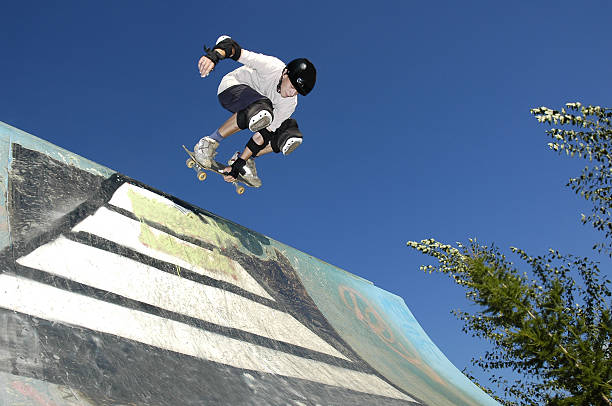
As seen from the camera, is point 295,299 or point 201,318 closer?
point 201,318

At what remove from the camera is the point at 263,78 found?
603cm

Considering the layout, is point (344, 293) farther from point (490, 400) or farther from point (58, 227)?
point (58, 227)

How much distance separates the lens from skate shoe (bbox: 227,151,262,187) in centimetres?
680

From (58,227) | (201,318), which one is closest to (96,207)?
(58,227)

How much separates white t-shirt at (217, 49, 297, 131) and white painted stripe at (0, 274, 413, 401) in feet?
10.4

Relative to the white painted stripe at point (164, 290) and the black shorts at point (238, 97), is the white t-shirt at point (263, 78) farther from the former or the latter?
the white painted stripe at point (164, 290)

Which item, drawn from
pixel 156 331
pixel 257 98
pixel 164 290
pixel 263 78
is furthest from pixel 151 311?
pixel 263 78

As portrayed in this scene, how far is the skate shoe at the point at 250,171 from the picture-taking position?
268 inches

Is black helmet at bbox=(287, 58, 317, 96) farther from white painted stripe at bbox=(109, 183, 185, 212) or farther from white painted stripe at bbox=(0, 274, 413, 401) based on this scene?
white painted stripe at bbox=(0, 274, 413, 401)

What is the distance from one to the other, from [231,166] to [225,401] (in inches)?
163

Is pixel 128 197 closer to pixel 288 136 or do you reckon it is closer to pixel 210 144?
pixel 210 144

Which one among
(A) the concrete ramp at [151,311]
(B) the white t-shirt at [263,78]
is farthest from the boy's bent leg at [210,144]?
(A) the concrete ramp at [151,311]

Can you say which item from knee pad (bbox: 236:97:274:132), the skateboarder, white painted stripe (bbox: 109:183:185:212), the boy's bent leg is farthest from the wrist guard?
white painted stripe (bbox: 109:183:185:212)

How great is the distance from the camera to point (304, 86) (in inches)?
224
